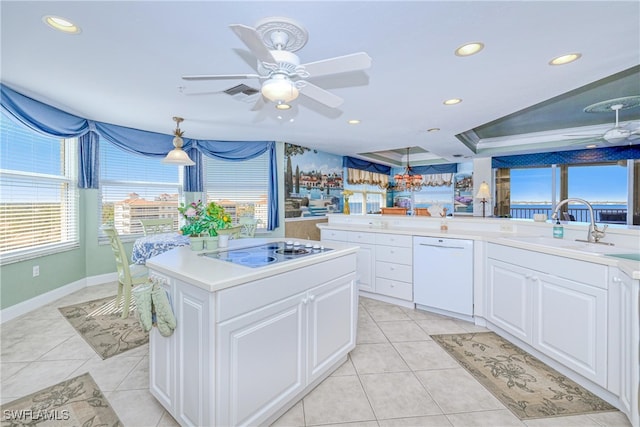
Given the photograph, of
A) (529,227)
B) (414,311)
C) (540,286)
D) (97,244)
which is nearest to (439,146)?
(529,227)

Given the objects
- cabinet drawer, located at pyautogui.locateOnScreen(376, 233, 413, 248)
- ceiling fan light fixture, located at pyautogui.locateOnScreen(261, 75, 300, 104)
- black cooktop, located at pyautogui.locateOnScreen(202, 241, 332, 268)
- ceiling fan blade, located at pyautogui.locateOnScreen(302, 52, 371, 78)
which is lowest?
cabinet drawer, located at pyautogui.locateOnScreen(376, 233, 413, 248)

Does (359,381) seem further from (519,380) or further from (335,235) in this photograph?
(335,235)

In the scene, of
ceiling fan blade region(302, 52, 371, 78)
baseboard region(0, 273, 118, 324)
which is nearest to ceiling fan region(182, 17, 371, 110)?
ceiling fan blade region(302, 52, 371, 78)

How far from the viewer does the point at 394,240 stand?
3.38m

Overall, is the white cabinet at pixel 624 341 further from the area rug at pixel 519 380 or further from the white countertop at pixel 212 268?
the white countertop at pixel 212 268

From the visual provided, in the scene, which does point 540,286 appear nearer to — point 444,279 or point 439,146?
point 444,279

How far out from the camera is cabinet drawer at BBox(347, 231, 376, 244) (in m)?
3.57

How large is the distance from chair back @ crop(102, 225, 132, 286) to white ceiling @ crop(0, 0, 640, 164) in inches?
54.4

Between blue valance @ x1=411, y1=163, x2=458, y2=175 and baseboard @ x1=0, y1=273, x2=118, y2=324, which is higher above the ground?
blue valance @ x1=411, y1=163, x2=458, y2=175

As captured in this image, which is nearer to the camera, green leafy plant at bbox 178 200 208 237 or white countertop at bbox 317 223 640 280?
white countertop at bbox 317 223 640 280

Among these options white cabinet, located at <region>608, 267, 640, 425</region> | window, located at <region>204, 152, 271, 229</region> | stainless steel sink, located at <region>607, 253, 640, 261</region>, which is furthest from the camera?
window, located at <region>204, 152, 271, 229</region>

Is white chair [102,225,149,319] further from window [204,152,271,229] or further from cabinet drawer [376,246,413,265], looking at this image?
cabinet drawer [376,246,413,265]

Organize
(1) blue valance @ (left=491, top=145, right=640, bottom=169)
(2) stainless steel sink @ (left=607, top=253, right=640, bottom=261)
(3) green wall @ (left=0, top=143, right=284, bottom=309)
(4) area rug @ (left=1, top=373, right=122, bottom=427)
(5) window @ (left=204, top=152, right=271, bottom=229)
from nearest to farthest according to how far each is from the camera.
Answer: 1. (4) area rug @ (left=1, top=373, right=122, bottom=427)
2. (2) stainless steel sink @ (left=607, top=253, right=640, bottom=261)
3. (3) green wall @ (left=0, top=143, right=284, bottom=309)
4. (5) window @ (left=204, top=152, right=271, bottom=229)
5. (1) blue valance @ (left=491, top=145, right=640, bottom=169)

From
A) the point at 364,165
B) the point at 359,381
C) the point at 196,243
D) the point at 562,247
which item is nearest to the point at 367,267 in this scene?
the point at 359,381
